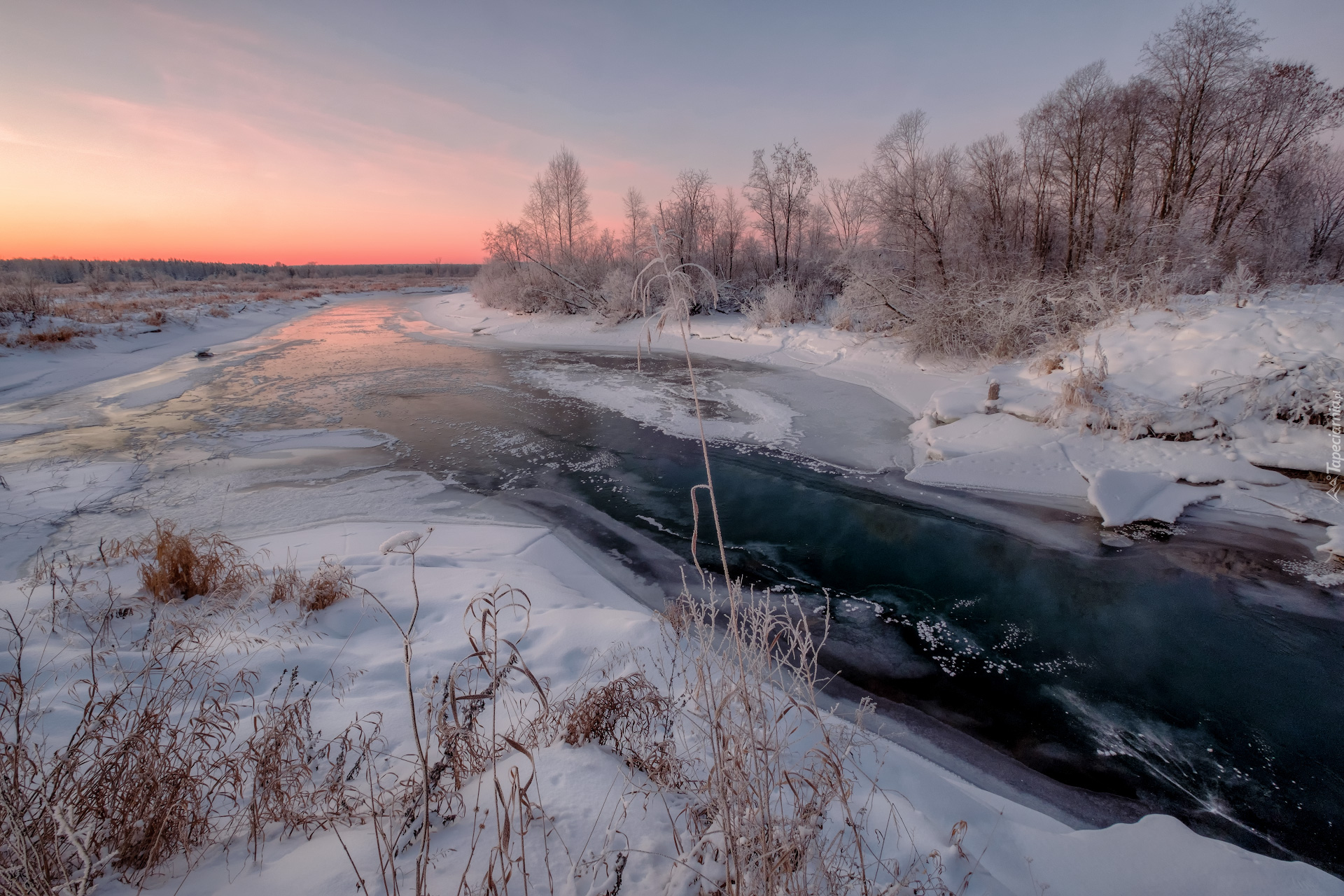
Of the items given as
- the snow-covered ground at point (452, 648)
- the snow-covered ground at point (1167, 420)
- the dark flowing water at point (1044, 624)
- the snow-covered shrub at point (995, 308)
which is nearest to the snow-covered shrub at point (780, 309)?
the snow-covered shrub at point (995, 308)

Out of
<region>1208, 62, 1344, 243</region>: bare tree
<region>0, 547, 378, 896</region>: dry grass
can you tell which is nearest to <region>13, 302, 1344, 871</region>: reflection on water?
<region>0, 547, 378, 896</region>: dry grass

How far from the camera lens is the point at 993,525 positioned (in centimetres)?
604

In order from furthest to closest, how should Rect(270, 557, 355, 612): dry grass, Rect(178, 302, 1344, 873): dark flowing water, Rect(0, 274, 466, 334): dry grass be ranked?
Rect(0, 274, 466, 334): dry grass → Rect(270, 557, 355, 612): dry grass → Rect(178, 302, 1344, 873): dark flowing water

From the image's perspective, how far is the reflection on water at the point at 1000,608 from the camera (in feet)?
10.4

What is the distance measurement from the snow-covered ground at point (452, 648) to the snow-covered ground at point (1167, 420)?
3045 mm

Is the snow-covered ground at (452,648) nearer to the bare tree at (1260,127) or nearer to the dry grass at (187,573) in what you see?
the dry grass at (187,573)

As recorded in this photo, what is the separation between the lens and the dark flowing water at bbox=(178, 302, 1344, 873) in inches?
123

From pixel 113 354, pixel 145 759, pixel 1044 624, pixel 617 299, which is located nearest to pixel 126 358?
pixel 113 354

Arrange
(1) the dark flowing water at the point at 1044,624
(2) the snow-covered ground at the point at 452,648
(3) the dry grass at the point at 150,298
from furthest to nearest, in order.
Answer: (3) the dry grass at the point at 150,298 → (1) the dark flowing water at the point at 1044,624 → (2) the snow-covered ground at the point at 452,648

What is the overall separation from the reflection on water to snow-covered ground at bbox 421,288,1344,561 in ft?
3.04

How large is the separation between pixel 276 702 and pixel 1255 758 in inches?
223

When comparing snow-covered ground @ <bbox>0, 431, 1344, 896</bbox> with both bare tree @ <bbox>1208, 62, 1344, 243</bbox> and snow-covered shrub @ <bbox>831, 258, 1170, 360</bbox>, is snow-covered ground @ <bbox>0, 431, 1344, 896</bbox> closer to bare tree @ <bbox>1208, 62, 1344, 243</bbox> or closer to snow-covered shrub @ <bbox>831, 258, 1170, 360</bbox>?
snow-covered shrub @ <bbox>831, 258, 1170, 360</bbox>

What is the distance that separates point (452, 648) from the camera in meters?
3.34

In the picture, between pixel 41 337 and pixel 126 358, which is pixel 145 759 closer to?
pixel 126 358
